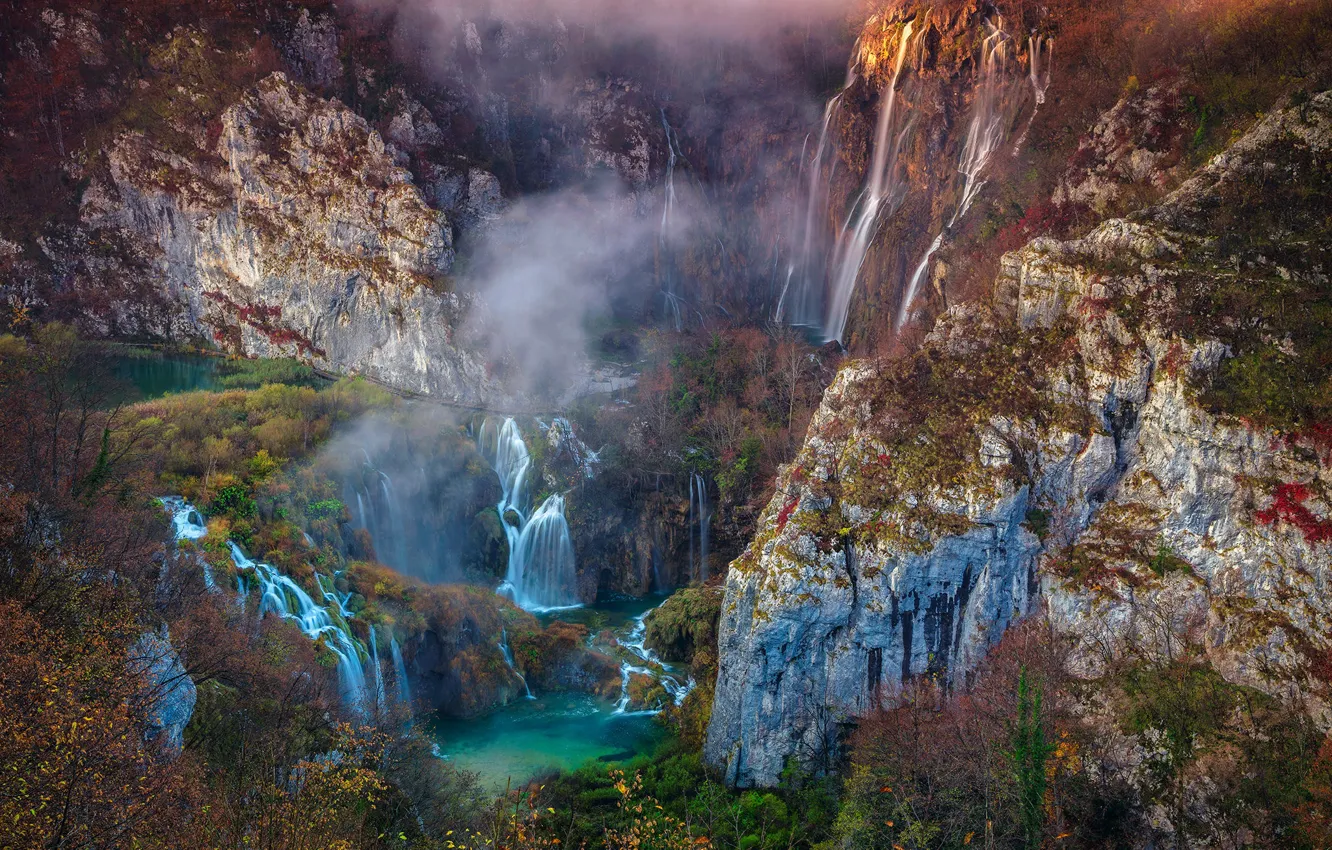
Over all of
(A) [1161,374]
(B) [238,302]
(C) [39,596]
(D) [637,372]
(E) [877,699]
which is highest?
(B) [238,302]

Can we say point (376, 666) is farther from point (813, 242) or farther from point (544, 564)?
point (813, 242)

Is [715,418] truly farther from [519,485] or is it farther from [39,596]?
[39,596]

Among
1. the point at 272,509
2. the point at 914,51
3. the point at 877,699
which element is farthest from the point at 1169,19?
the point at 272,509

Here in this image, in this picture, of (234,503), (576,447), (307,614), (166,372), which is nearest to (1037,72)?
(576,447)

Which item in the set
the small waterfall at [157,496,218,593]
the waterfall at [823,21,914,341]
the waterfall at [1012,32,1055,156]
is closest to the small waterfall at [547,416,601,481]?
the waterfall at [823,21,914,341]

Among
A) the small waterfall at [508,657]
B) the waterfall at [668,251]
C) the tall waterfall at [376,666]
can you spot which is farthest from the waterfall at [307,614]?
the waterfall at [668,251]
